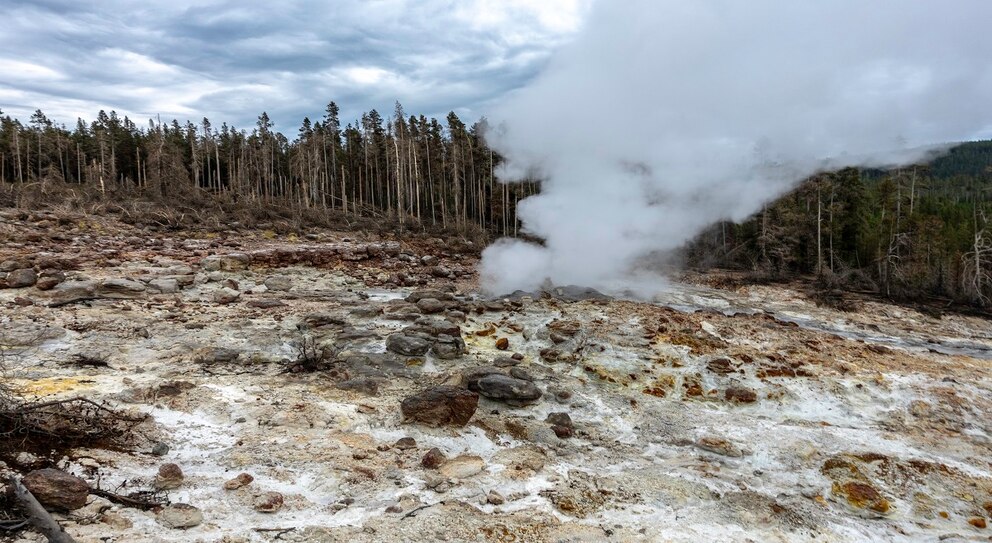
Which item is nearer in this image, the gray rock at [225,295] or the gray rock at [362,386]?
the gray rock at [362,386]

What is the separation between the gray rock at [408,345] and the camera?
9688 mm

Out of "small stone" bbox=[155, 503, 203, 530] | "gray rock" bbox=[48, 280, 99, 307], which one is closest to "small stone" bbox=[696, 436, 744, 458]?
"small stone" bbox=[155, 503, 203, 530]

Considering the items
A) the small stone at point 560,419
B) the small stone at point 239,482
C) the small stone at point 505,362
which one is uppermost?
the small stone at point 239,482

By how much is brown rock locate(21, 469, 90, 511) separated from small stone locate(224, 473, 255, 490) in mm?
1179

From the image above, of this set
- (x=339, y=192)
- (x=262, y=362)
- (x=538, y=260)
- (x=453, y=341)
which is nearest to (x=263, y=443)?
(x=262, y=362)

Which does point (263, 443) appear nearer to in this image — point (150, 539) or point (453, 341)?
point (150, 539)

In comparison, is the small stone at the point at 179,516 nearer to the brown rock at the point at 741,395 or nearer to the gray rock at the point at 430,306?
the brown rock at the point at 741,395

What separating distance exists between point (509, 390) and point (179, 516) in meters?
4.86

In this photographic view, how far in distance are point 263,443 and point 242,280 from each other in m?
11.7

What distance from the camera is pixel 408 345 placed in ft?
32.0

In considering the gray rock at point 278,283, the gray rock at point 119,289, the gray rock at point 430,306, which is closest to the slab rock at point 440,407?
the gray rock at point 430,306

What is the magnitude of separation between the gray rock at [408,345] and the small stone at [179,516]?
5381mm

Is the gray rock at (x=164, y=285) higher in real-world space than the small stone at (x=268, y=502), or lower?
higher

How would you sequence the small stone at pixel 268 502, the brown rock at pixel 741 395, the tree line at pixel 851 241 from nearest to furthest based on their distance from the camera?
the small stone at pixel 268 502 < the brown rock at pixel 741 395 < the tree line at pixel 851 241
